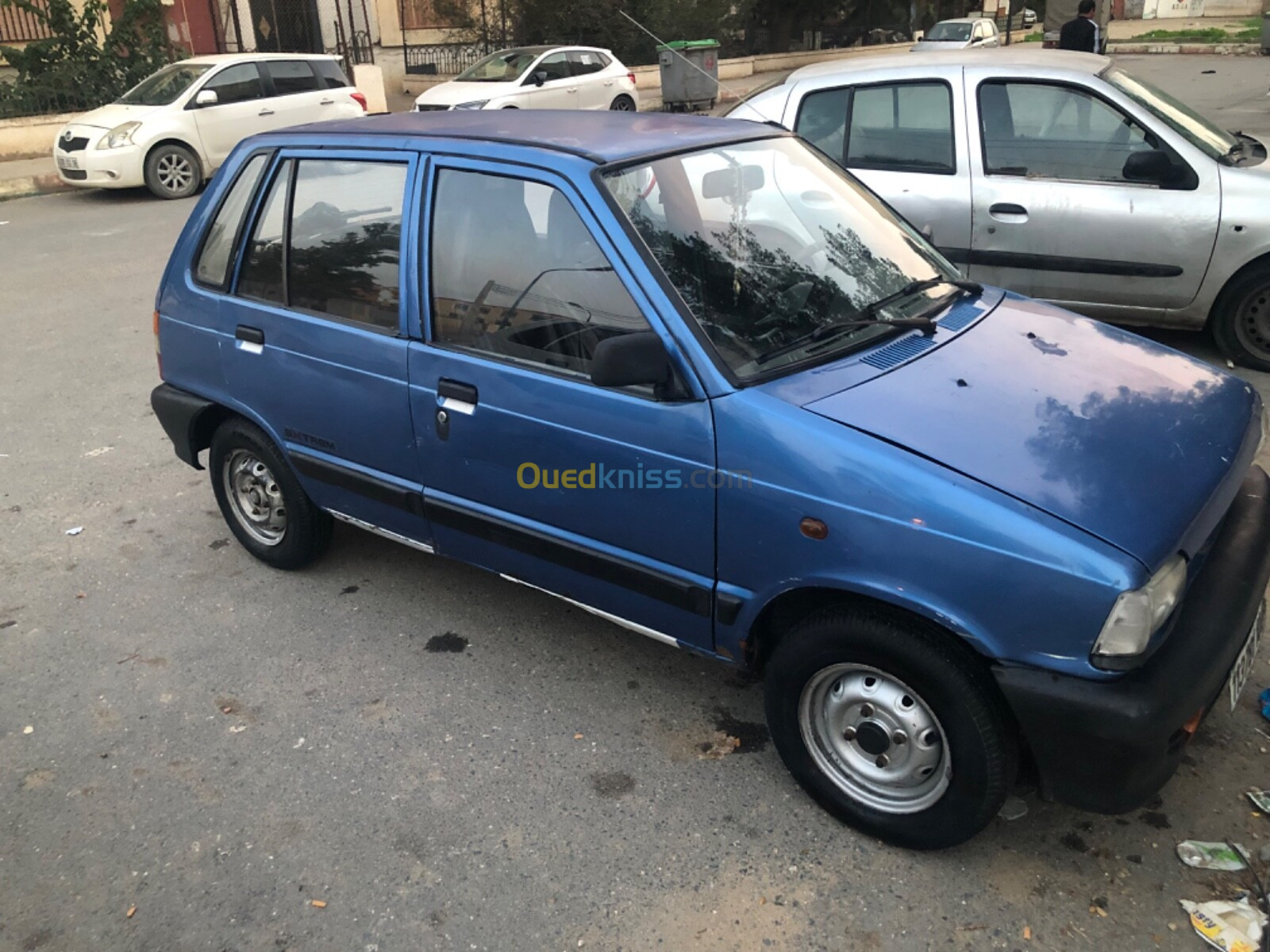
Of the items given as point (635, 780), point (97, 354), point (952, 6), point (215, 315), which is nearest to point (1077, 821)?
point (635, 780)

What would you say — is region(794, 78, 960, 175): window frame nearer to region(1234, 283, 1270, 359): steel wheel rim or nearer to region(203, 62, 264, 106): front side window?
region(1234, 283, 1270, 359): steel wheel rim

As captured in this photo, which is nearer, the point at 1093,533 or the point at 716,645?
the point at 1093,533

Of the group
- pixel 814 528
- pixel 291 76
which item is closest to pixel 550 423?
pixel 814 528

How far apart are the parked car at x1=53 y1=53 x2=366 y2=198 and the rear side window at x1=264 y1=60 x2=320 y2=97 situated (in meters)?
0.01

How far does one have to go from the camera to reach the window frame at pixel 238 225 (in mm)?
3938

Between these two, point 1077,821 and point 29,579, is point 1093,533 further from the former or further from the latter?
point 29,579

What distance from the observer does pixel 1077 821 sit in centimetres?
287

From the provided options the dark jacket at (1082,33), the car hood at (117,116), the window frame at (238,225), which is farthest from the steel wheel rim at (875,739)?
the car hood at (117,116)

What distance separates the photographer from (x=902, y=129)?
613 centimetres

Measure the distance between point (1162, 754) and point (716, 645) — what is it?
3.81 ft

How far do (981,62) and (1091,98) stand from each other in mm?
669

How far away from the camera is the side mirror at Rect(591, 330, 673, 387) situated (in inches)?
105

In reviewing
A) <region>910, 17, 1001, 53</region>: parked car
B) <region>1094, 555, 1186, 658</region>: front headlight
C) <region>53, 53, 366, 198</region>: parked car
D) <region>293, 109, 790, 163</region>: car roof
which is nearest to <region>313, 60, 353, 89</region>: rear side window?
<region>53, 53, 366, 198</region>: parked car

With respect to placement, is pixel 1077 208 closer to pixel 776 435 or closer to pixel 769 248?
pixel 769 248
